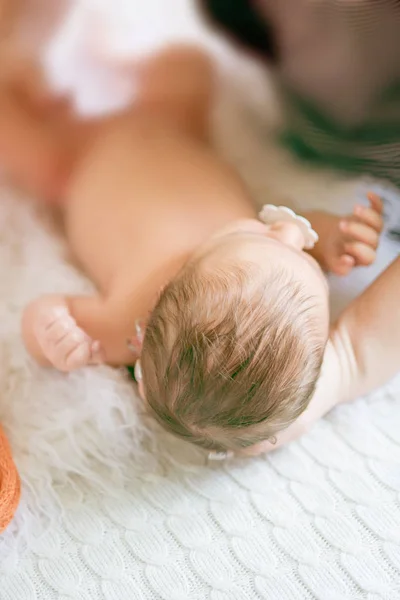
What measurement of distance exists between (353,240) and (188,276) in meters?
0.21

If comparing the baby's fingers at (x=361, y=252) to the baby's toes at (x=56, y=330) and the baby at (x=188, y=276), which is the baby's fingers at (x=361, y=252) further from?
the baby's toes at (x=56, y=330)

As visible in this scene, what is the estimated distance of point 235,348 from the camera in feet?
1.55

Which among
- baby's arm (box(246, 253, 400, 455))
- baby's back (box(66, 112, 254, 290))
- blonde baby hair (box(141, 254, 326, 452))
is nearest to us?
blonde baby hair (box(141, 254, 326, 452))

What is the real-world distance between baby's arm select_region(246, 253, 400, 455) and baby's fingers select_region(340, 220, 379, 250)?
36 millimetres

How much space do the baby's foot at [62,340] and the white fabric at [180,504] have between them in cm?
2

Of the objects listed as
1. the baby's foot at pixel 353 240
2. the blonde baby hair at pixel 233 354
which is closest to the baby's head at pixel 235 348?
the blonde baby hair at pixel 233 354

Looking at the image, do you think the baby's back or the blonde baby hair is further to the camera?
the baby's back

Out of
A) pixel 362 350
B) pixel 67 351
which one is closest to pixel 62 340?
pixel 67 351

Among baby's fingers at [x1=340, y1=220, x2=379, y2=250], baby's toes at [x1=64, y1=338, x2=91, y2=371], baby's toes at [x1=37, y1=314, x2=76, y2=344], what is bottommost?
baby's toes at [x1=64, y1=338, x2=91, y2=371]

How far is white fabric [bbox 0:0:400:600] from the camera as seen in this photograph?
52 centimetres

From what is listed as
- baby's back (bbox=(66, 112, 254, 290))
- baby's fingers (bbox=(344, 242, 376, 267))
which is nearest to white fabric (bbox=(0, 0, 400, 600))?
baby's fingers (bbox=(344, 242, 376, 267))

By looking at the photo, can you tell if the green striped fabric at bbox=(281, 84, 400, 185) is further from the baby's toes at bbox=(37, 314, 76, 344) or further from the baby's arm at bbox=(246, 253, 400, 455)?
the baby's toes at bbox=(37, 314, 76, 344)

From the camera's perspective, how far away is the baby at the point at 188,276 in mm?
480

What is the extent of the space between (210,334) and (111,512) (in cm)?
21
